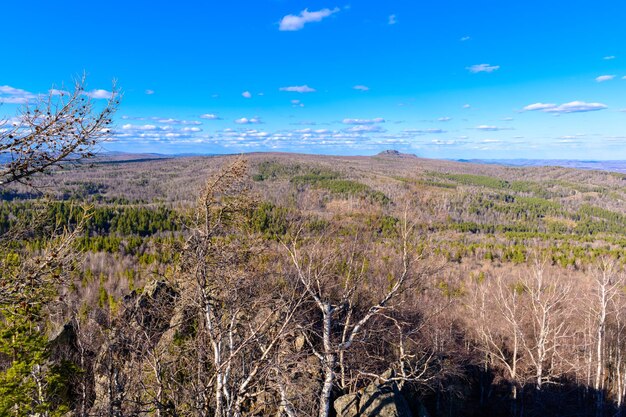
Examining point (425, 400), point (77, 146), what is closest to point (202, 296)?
point (77, 146)

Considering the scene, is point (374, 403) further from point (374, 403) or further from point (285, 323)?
point (285, 323)

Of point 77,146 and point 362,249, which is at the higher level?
point 77,146

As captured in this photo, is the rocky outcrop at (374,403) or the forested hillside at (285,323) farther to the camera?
the rocky outcrop at (374,403)

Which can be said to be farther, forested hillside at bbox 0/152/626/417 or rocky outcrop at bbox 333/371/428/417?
rocky outcrop at bbox 333/371/428/417

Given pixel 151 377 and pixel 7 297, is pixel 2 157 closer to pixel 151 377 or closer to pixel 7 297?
pixel 7 297

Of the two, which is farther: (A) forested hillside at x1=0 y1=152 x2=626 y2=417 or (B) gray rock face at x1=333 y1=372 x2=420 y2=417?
(B) gray rock face at x1=333 y1=372 x2=420 y2=417

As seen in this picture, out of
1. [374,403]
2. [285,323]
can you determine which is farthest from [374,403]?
[285,323]
